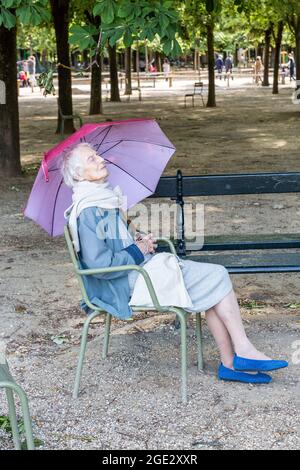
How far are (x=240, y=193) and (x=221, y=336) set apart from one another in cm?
119

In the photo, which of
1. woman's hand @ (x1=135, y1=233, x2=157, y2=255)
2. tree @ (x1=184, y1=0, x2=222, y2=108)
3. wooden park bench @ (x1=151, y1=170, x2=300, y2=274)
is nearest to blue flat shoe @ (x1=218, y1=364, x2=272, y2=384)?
woman's hand @ (x1=135, y1=233, x2=157, y2=255)

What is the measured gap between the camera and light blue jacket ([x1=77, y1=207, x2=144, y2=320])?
3992mm

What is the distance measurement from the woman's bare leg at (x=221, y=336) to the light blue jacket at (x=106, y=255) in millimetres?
402

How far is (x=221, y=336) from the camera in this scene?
13.5 feet

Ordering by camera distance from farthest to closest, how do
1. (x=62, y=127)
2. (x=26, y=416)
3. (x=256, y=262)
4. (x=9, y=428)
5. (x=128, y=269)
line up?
(x=62, y=127), (x=256, y=262), (x=128, y=269), (x=9, y=428), (x=26, y=416)

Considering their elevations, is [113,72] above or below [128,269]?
above

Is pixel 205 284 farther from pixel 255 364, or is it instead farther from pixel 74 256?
pixel 74 256

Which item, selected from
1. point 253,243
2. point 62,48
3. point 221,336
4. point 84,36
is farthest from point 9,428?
point 62,48

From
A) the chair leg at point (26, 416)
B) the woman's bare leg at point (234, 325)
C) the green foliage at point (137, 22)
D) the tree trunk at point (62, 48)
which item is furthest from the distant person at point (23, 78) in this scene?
the chair leg at point (26, 416)

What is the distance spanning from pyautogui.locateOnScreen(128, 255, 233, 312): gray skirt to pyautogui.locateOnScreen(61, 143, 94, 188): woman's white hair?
1.80 feet

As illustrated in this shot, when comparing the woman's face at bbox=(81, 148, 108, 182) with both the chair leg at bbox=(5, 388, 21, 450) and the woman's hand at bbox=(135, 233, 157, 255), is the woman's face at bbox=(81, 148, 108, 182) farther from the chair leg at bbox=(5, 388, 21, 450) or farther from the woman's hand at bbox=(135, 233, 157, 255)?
the chair leg at bbox=(5, 388, 21, 450)

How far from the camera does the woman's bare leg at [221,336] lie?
4090 mm
